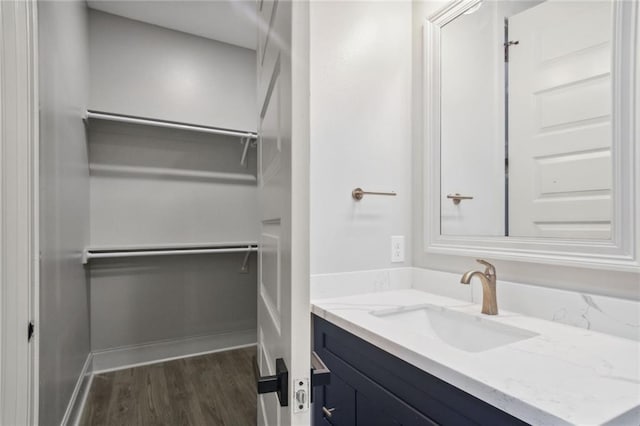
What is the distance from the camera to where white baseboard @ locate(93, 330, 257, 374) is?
2238 millimetres

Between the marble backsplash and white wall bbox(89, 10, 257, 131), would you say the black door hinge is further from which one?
white wall bbox(89, 10, 257, 131)

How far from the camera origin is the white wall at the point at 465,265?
838 mm

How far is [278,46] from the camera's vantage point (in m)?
0.65

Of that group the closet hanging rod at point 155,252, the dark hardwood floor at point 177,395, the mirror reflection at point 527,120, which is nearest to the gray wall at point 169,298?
the closet hanging rod at point 155,252

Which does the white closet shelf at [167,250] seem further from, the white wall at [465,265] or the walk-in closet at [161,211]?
the white wall at [465,265]

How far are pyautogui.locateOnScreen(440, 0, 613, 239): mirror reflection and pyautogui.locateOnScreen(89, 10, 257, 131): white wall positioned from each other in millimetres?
1872

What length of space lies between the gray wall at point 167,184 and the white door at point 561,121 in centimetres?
210

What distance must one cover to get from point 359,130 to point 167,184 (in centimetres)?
176

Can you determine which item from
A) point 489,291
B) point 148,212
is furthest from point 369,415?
point 148,212

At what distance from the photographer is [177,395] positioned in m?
1.95

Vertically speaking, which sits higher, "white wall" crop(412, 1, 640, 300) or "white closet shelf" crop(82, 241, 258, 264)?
"white wall" crop(412, 1, 640, 300)

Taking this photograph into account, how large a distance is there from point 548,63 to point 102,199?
8.60 ft
